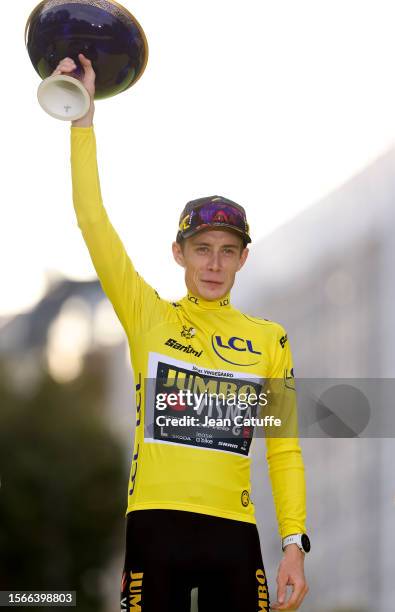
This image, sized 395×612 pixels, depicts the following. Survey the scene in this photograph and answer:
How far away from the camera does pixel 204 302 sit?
5.08 meters

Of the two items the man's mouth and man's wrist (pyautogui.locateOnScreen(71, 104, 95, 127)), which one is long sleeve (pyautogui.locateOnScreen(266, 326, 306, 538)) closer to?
the man's mouth

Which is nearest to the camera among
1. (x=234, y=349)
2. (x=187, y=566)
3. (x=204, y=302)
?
(x=187, y=566)

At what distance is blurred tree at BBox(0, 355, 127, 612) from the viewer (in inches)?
1326

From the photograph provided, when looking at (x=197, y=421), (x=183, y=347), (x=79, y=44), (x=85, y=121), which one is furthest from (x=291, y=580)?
(x=79, y=44)

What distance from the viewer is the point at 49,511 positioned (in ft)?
112

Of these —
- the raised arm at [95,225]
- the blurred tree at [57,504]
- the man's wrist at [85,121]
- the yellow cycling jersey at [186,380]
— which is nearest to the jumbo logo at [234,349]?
the yellow cycling jersey at [186,380]

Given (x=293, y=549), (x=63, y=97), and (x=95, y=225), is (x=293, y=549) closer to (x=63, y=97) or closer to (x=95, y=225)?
(x=95, y=225)

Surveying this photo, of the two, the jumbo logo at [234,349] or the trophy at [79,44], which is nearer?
the trophy at [79,44]

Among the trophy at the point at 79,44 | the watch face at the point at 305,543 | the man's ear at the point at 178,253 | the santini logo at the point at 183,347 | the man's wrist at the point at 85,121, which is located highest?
the trophy at the point at 79,44

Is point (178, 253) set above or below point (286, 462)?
above

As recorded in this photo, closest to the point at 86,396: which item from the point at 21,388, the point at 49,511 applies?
the point at 21,388

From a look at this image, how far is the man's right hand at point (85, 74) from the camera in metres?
4.72

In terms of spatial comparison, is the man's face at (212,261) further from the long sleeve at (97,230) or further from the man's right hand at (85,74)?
the man's right hand at (85,74)

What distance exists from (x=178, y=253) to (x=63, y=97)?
1009mm
